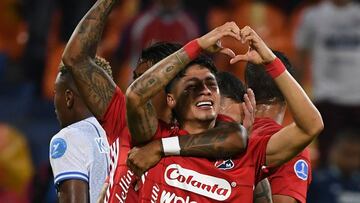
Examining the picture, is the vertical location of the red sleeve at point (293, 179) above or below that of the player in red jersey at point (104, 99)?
below

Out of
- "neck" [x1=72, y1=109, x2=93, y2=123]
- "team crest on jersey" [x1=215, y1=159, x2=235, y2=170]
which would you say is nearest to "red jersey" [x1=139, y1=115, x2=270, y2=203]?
"team crest on jersey" [x1=215, y1=159, x2=235, y2=170]

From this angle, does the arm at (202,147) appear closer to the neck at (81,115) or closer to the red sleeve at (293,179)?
the red sleeve at (293,179)

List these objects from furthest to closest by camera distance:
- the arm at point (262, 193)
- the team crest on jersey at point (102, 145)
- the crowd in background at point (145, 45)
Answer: the crowd in background at point (145, 45), the team crest on jersey at point (102, 145), the arm at point (262, 193)

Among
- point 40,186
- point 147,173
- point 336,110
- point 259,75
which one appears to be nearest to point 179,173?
point 147,173

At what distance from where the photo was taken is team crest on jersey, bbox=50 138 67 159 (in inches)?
224

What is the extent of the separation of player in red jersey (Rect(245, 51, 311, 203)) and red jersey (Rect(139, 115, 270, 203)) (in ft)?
0.76

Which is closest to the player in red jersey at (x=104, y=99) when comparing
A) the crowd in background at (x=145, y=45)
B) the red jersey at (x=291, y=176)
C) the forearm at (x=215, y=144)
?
the forearm at (x=215, y=144)

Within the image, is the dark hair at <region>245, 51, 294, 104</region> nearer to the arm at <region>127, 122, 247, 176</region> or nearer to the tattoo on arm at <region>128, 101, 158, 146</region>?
the arm at <region>127, 122, 247, 176</region>

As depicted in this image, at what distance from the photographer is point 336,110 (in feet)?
35.3

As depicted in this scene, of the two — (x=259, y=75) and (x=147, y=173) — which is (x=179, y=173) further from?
(x=259, y=75)

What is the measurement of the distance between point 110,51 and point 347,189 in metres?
2.70

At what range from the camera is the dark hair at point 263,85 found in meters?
5.87

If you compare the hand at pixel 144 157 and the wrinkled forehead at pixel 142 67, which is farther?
the wrinkled forehead at pixel 142 67

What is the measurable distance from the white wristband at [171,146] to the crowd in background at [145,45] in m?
4.86
